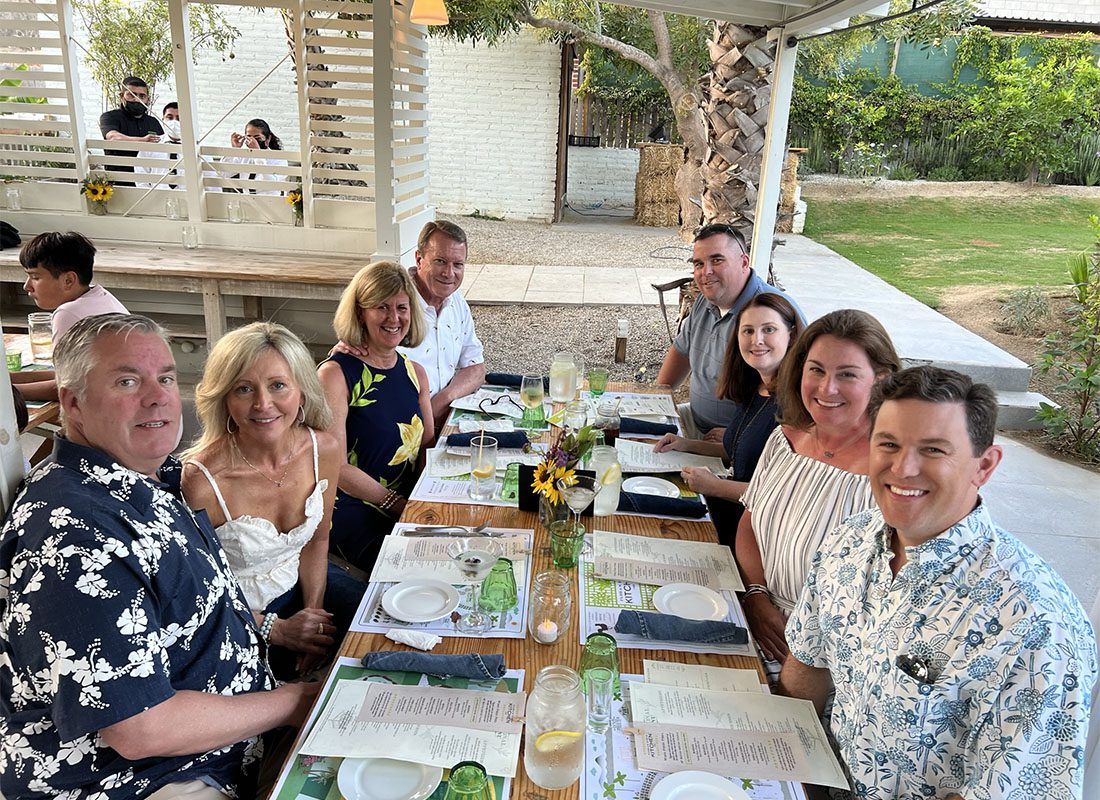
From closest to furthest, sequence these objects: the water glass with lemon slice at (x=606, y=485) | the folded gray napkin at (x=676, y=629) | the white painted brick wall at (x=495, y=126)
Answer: the folded gray napkin at (x=676, y=629), the water glass with lemon slice at (x=606, y=485), the white painted brick wall at (x=495, y=126)

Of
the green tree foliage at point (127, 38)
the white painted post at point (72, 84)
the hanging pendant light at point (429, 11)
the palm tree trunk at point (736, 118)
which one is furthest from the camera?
the green tree foliage at point (127, 38)

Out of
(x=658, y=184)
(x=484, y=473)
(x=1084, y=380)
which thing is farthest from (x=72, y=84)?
(x=658, y=184)

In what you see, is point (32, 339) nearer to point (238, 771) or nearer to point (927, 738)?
point (238, 771)

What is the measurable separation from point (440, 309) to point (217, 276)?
2224 mm

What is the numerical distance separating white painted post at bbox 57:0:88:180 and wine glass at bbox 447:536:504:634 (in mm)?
5243

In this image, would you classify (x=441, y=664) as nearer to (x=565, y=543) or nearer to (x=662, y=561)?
(x=565, y=543)

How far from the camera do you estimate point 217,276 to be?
5031 millimetres

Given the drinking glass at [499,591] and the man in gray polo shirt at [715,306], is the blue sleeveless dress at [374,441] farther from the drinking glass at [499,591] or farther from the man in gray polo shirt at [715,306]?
the man in gray polo shirt at [715,306]

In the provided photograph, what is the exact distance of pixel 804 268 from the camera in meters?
9.44

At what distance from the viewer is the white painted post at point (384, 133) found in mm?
5059

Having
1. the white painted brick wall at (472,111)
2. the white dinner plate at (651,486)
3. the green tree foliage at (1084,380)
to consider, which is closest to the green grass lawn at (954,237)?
the green tree foliage at (1084,380)

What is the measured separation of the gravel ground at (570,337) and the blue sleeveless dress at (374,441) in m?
3.26

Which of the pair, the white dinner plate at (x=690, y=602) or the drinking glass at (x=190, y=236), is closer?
the white dinner plate at (x=690, y=602)

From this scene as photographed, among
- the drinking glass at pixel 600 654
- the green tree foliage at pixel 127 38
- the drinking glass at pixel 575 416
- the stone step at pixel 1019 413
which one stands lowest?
the stone step at pixel 1019 413
